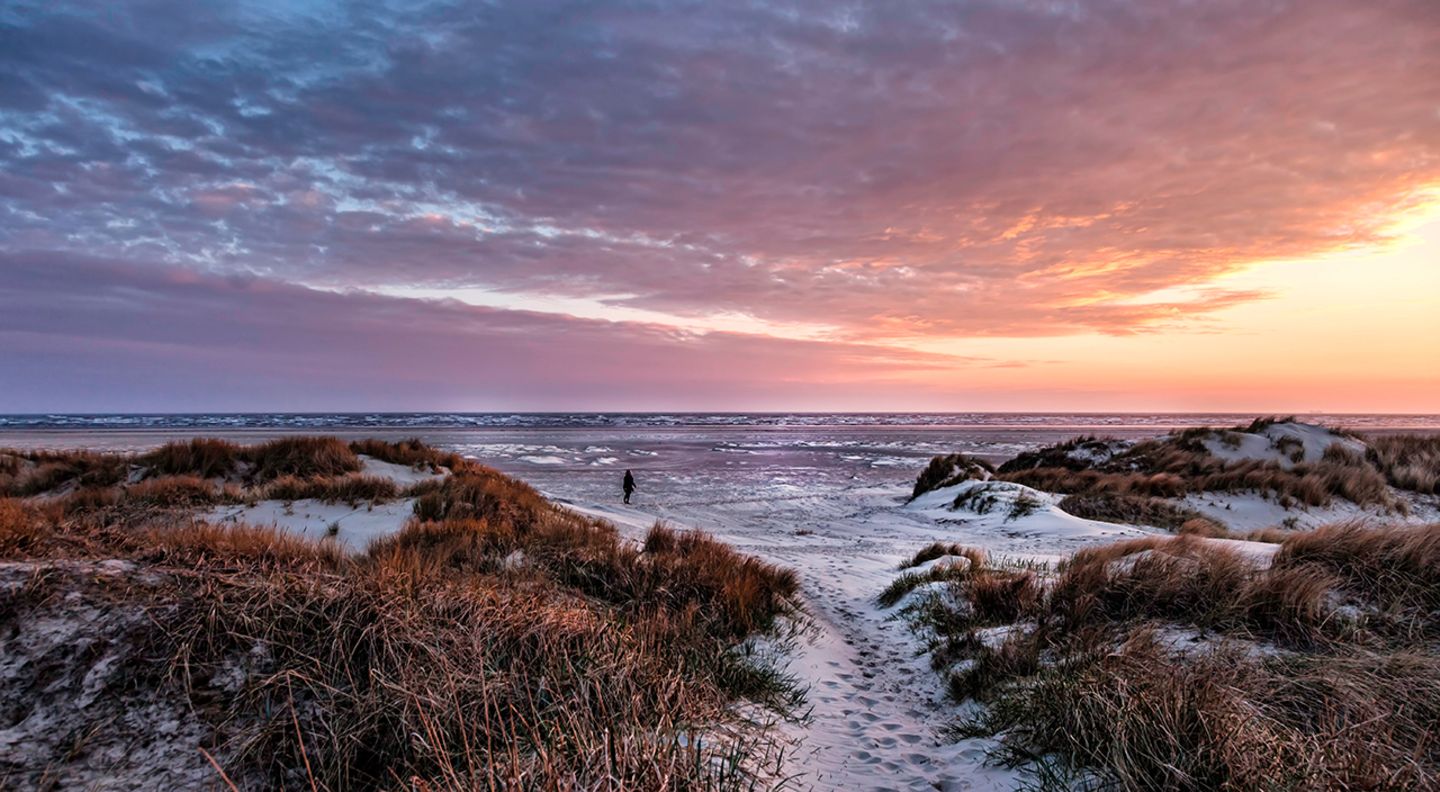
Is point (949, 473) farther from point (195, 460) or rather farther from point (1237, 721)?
point (195, 460)

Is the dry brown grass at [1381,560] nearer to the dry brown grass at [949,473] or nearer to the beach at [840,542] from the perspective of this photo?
the beach at [840,542]

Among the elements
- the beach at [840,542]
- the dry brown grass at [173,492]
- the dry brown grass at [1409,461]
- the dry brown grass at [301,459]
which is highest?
the dry brown grass at [301,459]

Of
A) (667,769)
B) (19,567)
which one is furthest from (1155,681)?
(19,567)

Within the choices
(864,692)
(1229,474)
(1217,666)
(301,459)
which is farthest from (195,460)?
(1229,474)

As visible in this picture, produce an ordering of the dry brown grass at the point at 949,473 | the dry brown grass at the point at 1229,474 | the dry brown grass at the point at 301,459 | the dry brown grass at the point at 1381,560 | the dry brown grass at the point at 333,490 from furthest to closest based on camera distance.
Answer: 1. the dry brown grass at the point at 949,473
2. the dry brown grass at the point at 1229,474
3. the dry brown grass at the point at 301,459
4. the dry brown grass at the point at 333,490
5. the dry brown grass at the point at 1381,560

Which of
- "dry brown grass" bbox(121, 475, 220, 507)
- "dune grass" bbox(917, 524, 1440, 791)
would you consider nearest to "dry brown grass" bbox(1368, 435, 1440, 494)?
"dune grass" bbox(917, 524, 1440, 791)

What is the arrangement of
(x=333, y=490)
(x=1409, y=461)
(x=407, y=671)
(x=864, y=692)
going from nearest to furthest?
1. (x=407, y=671)
2. (x=864, y=692)
3. (x=333, y=490)
4. (x=1409, y=461)

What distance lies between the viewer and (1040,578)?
24.9 feet

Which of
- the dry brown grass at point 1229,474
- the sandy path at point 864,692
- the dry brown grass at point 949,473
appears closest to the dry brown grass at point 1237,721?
the sandy path at point 864,692

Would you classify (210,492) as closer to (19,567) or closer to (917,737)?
(19,567)

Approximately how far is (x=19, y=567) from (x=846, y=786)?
5.57 metres

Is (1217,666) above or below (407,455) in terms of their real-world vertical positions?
below

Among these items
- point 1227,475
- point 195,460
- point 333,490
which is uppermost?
point 195,460

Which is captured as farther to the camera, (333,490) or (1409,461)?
(1409,461)
